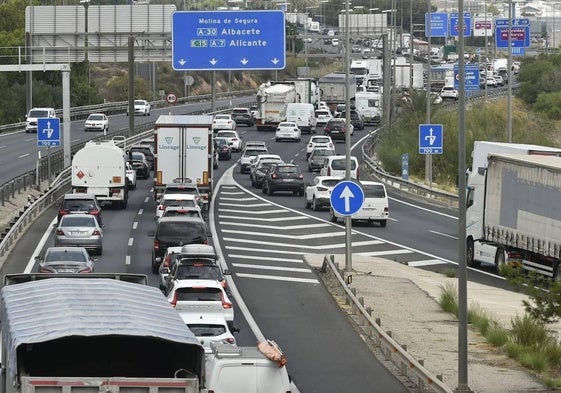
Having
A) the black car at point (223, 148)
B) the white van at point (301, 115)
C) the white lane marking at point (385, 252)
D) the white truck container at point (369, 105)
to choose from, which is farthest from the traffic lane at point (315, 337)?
the white truck container at point (369, 105)

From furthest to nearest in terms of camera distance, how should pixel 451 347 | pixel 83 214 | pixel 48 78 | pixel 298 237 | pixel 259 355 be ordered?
pixel 48 78 < pixel 298 237 < pixel 83 214 < pixel 451 347 < pixel 259 355

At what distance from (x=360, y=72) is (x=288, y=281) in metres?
113

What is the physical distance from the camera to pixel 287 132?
308ft

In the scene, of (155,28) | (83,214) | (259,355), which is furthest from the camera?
(155,28)

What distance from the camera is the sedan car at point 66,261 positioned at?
35938 millimetres

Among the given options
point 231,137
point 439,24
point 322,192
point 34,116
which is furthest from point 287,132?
point 439,24

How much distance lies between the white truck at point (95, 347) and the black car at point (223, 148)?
64197mm

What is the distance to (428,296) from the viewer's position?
36.6m

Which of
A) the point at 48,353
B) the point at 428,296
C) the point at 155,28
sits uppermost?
the point at 155,28

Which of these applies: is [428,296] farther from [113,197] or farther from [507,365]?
[113,197]

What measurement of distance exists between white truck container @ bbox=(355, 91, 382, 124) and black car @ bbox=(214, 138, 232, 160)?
1164 inches

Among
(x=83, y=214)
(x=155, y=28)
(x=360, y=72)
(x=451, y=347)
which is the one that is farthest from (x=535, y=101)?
(x=451, y=347)

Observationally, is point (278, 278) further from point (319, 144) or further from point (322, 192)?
point (319, 144)

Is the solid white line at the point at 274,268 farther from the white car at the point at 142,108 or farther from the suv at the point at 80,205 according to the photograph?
the white car at the point at 142,108
